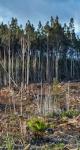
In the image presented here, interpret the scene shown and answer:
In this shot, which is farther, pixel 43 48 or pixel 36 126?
pixel 43 48

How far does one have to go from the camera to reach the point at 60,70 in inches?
2456

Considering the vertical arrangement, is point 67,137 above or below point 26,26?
below

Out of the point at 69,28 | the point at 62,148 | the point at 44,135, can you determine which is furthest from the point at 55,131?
the point at 69,28

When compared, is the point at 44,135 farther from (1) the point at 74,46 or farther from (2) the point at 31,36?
(1) the point at 74,46

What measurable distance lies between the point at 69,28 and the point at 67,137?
2293 inches

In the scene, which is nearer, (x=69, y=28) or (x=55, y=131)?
(x=55, y=131)

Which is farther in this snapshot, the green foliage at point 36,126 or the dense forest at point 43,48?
the dense forest at point 43,48

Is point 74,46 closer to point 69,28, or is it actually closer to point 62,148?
point 69,28

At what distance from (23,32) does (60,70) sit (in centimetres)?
728

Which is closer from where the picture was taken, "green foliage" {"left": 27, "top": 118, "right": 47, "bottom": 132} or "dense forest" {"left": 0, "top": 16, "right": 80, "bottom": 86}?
"green foliage" {"left": 27, "top": 118, "right": 47, "bottom": 132}

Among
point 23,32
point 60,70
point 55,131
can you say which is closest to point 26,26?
point 23,32

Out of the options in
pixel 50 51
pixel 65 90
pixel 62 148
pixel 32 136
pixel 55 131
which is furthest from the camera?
pixel 50 51

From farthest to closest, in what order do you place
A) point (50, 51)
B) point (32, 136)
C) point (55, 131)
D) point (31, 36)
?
1. point (50, 51)
2. point (31, 36)
3. point (55, 131)
4. point (32, 136)

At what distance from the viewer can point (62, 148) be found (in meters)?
8.30
